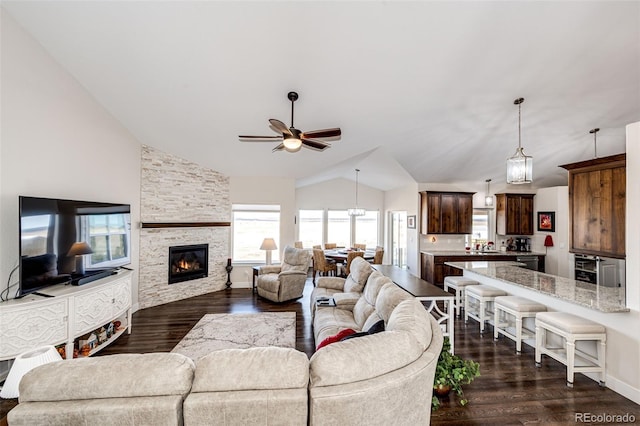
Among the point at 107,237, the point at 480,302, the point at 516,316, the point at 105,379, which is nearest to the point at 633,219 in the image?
the point at 516,316

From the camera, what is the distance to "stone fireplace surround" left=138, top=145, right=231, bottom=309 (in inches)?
195

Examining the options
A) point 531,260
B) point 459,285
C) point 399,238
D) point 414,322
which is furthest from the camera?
point 399,238

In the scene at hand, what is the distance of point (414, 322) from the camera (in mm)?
1735

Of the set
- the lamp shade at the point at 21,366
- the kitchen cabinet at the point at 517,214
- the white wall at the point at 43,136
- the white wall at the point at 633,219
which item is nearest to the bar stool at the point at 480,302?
the white wall at the point at 633,219

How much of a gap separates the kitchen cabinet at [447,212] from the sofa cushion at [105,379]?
20.1 feet

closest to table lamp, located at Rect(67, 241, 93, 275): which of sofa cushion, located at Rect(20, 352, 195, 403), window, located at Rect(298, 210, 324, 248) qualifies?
sofa cushion, located at Rect(20, 352, 195, 403)

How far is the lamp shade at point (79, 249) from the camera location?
311 cm

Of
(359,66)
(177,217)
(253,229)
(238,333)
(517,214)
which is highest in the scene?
(359,66)

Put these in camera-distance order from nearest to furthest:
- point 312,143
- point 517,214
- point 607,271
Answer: point 312,143, point 607,271, point 517,214

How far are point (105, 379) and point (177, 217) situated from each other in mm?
4637

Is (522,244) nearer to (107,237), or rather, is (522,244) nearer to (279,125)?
(279,125)

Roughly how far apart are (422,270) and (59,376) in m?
6.57

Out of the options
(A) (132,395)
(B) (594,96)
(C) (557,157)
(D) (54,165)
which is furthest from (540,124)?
(D) (54,165)

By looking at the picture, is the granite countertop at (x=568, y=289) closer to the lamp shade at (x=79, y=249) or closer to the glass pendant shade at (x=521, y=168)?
the glass pendant shade at (x=521, y=168)
